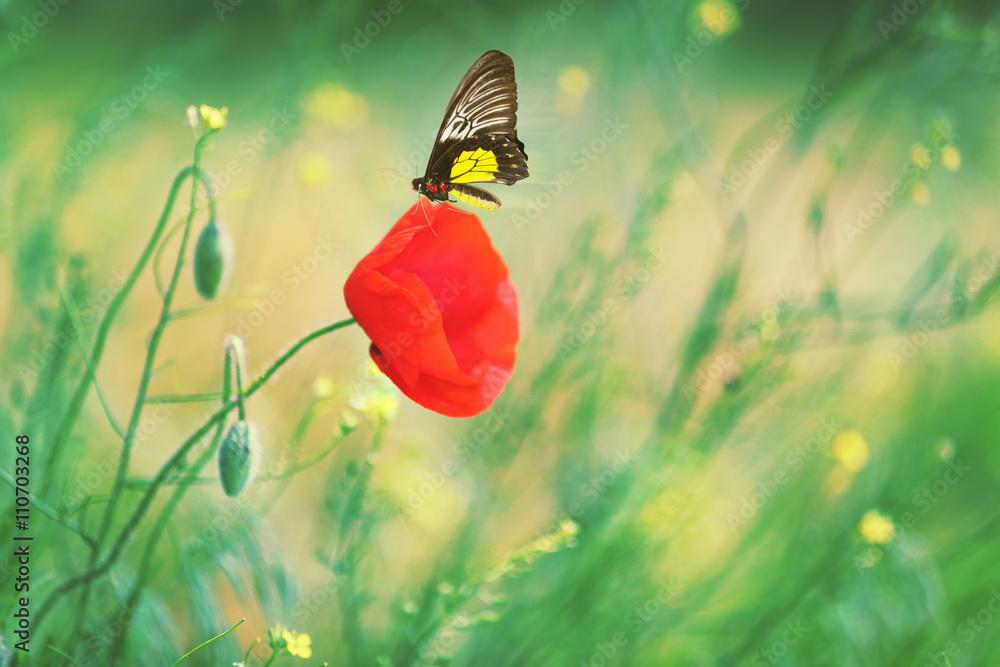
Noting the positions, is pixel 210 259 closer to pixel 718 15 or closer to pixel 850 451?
pixel 718 15

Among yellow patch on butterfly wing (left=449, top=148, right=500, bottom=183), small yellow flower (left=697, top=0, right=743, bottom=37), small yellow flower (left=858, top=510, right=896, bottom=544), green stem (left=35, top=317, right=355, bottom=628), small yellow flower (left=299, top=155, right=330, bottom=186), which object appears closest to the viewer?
green stem (left=35, top=317, right=355, bottom=628)

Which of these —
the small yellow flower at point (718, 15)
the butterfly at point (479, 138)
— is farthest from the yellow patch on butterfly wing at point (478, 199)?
the small yellow flower at point (718, 15)

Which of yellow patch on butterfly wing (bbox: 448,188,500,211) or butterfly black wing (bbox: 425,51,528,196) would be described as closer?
butterfly black wing (bbox: 425,51,528,196)

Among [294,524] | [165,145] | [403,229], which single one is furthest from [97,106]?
[165,145]

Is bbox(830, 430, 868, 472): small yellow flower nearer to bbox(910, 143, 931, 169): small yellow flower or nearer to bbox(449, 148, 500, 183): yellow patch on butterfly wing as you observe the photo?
bbox(910, 143, 931, 169): small yellow flower

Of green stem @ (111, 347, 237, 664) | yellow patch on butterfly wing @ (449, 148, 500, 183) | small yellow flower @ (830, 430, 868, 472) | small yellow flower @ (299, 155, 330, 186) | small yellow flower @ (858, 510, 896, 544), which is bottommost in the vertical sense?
small yellow flower @ (858, 510, 896, 544)

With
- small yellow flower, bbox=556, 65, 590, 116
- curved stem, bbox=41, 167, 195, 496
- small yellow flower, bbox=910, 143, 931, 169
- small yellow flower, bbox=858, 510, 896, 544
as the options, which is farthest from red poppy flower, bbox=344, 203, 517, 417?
small yellow flower, bbox=556, 65, 590, 116

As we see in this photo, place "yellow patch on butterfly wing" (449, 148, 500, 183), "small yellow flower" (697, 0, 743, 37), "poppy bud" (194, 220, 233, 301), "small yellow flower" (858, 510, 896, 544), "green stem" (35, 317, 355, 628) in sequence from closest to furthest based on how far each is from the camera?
"green stem" (35, 317, 355, 628)
"poppy bud" (194, 220, 233, 301)
"yellow patch on butterfly wing" (449, 148, 500, 183)
"small yellow flower" (858, 510, 896, 544)
"small yellow flower" (697, 0, 743, 37)

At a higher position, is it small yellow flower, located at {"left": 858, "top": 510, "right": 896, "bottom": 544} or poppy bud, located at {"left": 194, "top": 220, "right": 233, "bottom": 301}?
poppy bud, located at {"left": 194, "top": 220, "right": 233, "bottom": 301}

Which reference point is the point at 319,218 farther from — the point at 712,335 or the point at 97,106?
the point at 712,335

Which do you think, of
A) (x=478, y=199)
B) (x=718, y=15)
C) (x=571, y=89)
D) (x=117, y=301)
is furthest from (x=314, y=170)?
(x=117, y=301)

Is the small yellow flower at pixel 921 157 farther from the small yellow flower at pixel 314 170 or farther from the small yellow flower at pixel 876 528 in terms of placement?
the small yellow flower at pixel 314 170
